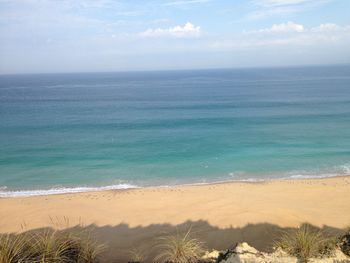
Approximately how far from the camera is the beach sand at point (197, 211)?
38.6 ft

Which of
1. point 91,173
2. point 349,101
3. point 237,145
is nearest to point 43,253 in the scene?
point 91,173

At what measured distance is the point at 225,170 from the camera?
2080cm

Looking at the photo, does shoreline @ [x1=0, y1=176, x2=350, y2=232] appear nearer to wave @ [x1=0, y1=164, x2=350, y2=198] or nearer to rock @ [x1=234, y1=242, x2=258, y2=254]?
wave @ [x1=0, y1=164, x2=350, y2=198]

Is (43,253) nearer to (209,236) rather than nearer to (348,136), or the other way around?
(209,236)

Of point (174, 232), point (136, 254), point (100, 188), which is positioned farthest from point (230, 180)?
point (136, 254)

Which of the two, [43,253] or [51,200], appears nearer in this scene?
[43,253]

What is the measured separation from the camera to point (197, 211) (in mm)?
14125

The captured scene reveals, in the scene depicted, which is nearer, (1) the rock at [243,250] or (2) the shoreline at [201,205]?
(1) the rock at [243,250]

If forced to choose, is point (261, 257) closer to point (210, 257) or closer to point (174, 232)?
point (210, 257)

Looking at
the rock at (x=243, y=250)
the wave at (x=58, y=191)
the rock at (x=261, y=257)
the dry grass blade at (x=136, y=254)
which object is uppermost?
the rock at (x=243, y=250)

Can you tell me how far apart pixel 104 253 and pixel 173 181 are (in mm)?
9306

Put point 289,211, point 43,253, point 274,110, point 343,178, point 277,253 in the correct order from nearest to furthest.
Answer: point 43,253 → point 277,253 → point 289,211 → point 343,178 → point 274,110

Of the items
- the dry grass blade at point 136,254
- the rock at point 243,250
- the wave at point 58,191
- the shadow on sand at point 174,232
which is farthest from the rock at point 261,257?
the wave at point 58,191

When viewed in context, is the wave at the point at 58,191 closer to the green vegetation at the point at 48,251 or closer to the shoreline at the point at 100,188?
the shoreline at the point at 100,188
